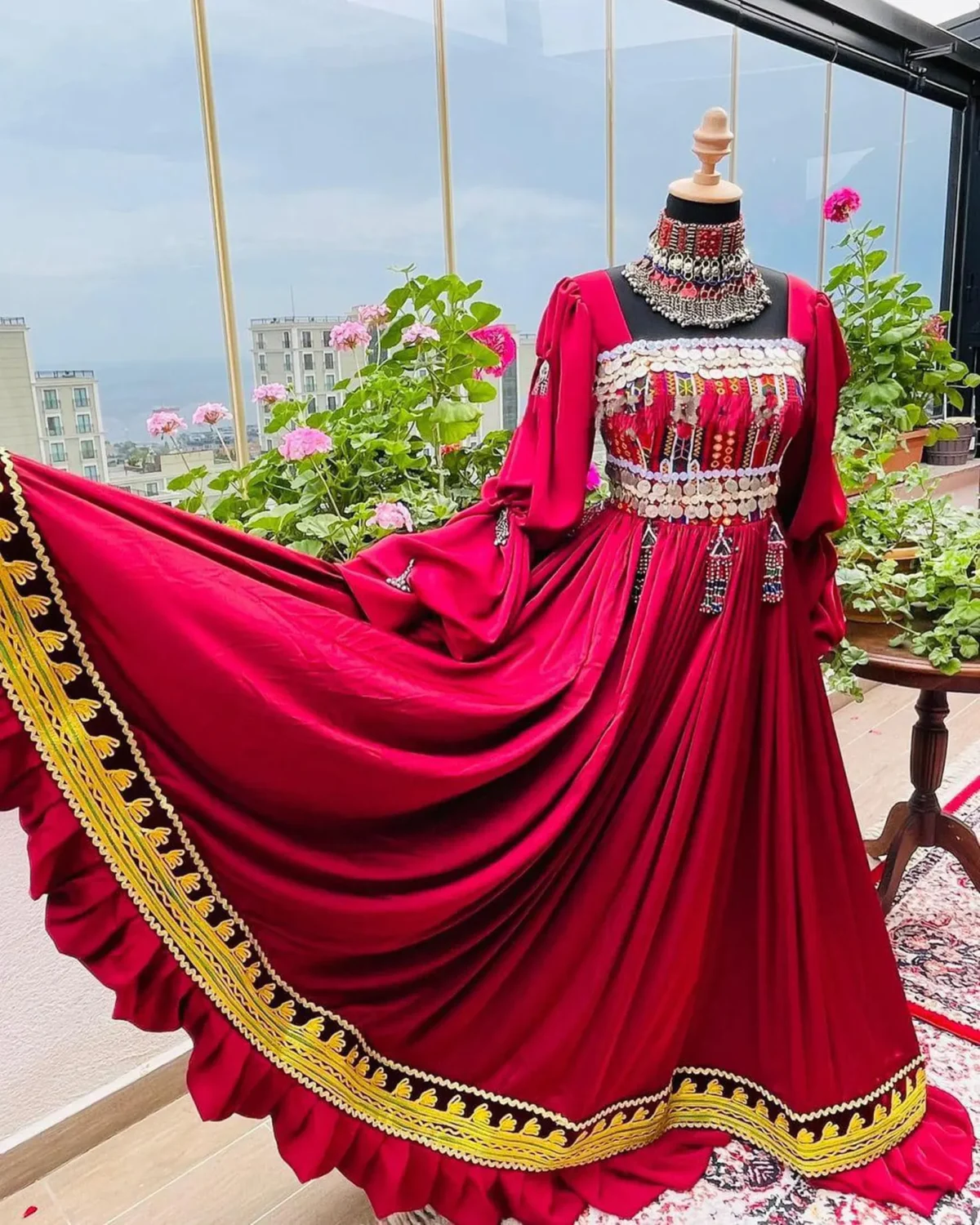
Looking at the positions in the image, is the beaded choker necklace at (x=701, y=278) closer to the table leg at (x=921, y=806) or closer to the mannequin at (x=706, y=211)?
the mannequin at (x=706, y=211)

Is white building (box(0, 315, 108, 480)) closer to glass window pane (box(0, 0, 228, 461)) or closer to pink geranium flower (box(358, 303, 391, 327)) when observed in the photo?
glass window pane (box(0, 0, 228, 461))

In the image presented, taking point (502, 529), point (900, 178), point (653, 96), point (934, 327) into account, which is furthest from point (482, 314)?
point (900, 178)

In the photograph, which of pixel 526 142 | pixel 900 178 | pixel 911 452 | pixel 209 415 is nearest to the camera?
pixel 209 415

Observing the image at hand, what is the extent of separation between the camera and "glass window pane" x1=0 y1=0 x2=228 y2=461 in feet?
5.82

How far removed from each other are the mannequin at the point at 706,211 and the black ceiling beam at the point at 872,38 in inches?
91.1

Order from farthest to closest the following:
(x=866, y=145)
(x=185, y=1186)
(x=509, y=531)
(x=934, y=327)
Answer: (x=866, y=145) → (x=934, y=327) → (x=185, y=1186) → (x=509, y=531)

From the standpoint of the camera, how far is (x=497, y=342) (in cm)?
193

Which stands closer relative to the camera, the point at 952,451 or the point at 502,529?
the point at 502,529

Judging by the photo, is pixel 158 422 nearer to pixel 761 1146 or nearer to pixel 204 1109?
pixel 204 1109

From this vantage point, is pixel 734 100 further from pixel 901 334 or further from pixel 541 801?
pixel 541 801

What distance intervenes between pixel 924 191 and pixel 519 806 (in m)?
5.38

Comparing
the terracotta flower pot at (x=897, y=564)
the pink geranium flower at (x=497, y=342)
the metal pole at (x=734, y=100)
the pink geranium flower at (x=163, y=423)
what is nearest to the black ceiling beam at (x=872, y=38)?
the metal pole at (x=734, y=100)

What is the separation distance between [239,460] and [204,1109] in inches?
58.1

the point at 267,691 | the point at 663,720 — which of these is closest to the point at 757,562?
the point at 663,720
